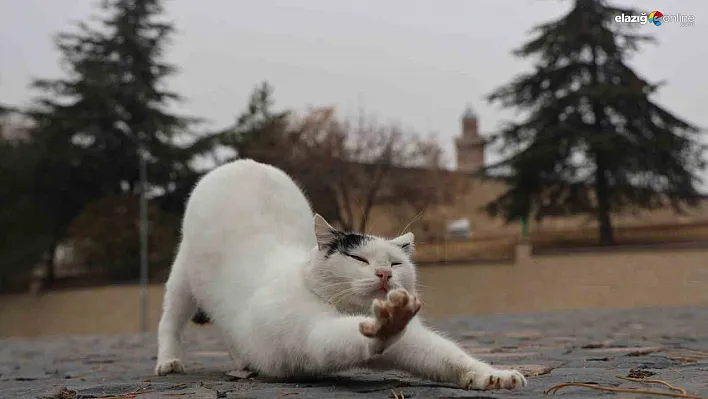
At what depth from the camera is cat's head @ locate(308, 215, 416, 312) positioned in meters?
2.66

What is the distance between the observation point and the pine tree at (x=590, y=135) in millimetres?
25219

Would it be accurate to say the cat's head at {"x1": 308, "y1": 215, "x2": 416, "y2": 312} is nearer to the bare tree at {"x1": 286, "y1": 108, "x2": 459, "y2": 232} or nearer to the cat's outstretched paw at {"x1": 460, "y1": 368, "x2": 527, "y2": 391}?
the cat's outstretched paw at {"x1": 460, "y1": 368, "x2": 527, "y2": 391}

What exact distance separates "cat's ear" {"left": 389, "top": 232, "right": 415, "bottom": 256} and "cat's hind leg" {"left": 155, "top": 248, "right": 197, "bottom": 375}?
4.92ft

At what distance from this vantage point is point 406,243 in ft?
10.0

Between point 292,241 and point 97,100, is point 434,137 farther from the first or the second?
point 292,241

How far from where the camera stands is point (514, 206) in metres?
26.0

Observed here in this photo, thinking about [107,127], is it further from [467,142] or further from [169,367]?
[169,367]

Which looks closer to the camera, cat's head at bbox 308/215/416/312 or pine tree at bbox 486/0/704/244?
cat's head at bbox 308/215/416/312

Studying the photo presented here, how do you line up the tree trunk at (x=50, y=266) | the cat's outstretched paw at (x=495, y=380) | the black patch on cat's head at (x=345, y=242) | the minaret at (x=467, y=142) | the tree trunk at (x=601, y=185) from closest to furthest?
the cat's outstretched paw at (x=495, y=380)
the black patch on cat's head at (x=345, y=242)
the tree trunk at (x=601, y=185)
the tree trunk at (x=50, y=266)
the minaret at (x=467, y=142)

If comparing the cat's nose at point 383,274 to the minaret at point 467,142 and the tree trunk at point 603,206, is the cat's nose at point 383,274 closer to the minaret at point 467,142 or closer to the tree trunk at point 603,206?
the tree trunk at point 603,206

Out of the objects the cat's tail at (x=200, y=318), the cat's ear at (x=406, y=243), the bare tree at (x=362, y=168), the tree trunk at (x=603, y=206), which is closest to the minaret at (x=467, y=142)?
the bare tree at (x=362, y=168)

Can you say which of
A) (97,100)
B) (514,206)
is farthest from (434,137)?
(97,100)

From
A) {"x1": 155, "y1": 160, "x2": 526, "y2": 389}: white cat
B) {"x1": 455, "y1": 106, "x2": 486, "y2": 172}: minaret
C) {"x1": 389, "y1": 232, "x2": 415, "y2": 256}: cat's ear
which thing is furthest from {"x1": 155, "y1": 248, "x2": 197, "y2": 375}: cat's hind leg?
{"x1": 455, "y1": 106, "x2": 486, "y2": 172}: minaret

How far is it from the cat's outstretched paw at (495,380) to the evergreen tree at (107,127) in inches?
1121
